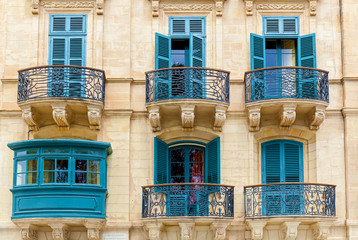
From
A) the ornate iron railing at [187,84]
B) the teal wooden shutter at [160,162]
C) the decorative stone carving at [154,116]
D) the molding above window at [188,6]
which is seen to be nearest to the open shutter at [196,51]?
the ornate iron railing at [187,84]

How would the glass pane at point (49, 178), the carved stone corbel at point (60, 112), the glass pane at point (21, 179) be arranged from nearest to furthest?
1. the glass pane at point (49, 178)
2. the glass pane at point (21, 179)
3. the carved stone corbel at point (60, 112)

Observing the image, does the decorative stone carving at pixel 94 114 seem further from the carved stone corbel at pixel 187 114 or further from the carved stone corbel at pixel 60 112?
the carved stone corbel at pixel 187 114

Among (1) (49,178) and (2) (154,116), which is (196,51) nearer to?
(2) (154,116)

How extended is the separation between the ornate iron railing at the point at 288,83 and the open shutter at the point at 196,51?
1.81 meters

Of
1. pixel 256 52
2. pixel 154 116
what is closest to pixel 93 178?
pixel 154 116

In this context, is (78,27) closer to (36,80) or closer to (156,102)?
(36,80)

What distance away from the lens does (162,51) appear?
2325 cm

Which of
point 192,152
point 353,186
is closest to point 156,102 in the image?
point 192,152

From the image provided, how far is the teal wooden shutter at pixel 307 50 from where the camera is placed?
23234mm

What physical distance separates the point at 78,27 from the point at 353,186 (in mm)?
10609

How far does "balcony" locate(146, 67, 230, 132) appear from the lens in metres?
22.2

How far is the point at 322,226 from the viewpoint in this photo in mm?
21453

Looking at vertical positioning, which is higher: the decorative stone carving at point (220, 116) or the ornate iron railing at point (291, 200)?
the decorative stone carving at point (220, 116)

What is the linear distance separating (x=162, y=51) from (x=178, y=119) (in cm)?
236
